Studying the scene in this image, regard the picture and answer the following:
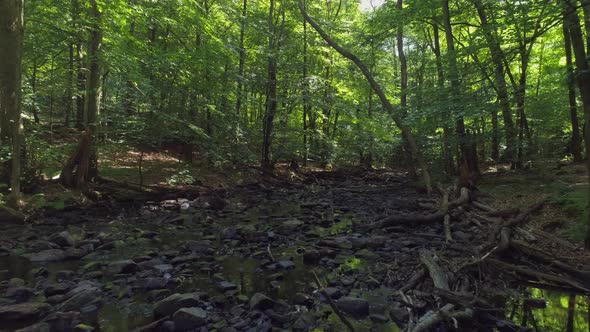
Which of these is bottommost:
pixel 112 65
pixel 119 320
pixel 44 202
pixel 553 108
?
pixel 119 320

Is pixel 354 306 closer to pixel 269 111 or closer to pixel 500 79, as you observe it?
pixel 500 79

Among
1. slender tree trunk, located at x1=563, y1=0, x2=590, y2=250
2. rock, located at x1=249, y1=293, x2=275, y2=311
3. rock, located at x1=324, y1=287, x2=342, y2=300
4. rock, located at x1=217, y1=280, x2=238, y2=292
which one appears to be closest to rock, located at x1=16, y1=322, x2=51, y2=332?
rock, located at x1=217, y1=280, x2=238, y2=292

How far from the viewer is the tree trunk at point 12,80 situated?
29.3ft

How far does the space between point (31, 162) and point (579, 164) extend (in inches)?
813

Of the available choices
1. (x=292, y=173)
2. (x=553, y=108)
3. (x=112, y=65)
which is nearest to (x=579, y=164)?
(x=553, y=108)

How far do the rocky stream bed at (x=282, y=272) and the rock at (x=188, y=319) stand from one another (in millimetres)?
15

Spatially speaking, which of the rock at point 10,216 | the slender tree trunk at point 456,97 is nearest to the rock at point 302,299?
the slender tree trunk at point 456,97

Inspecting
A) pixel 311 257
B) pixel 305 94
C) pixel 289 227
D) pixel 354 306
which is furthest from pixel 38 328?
pixel 305 94

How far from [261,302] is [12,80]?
9168mm

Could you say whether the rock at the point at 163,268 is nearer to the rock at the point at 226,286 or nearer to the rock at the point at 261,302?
the rock at the point at 226,286

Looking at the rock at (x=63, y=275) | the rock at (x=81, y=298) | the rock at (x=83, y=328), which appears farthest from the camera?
the rock at (x=63, y=275)

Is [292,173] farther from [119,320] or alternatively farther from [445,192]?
[119,320]

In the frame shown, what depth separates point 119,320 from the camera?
14.9 feet

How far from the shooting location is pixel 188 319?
4371mm
